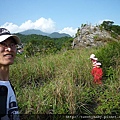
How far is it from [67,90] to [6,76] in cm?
165

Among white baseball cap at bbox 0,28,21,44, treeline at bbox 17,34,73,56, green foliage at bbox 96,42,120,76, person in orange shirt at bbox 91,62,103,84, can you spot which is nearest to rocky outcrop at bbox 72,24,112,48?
treeline at bbox 17,34,73,56

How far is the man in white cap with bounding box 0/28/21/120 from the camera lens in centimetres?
130

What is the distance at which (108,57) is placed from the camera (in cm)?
474

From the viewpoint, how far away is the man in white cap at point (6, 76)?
130 centimetres

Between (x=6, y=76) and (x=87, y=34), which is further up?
(x=87, y=34)

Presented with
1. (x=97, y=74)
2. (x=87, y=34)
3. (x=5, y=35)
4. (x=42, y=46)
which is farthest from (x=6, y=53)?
(x=87, y=34)

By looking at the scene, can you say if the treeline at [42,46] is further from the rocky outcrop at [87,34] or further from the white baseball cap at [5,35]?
the white baseball cap at [5,35]

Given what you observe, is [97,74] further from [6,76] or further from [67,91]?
[6,76]

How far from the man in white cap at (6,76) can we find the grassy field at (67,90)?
1.40 m

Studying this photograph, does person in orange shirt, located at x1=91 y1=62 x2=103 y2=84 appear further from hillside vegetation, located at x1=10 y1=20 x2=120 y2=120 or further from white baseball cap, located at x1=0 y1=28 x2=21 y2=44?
white baseball cap, located at x1=0 y1=28 x2=21 y2=44

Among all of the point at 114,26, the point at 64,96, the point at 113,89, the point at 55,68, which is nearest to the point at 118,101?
the point at 113,89

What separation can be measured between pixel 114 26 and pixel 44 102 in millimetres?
11851

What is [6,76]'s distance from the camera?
4.77 feet

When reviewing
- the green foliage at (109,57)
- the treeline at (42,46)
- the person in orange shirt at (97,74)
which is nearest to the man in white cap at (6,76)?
the treeline at (42,46)
